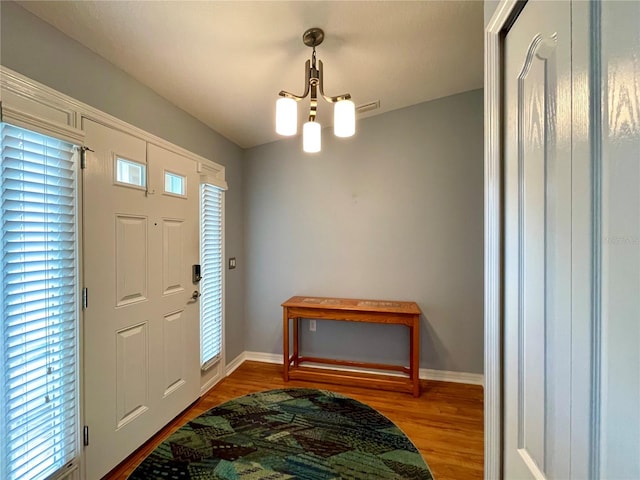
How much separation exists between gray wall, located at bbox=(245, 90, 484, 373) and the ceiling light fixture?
1.42m

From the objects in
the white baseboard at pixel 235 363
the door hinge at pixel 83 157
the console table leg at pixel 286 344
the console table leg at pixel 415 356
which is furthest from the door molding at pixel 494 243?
the white baseboard at pixel 235 363

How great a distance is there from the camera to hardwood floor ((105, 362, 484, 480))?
1.78 m

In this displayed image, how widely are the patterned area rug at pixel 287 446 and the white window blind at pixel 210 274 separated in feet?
1.84

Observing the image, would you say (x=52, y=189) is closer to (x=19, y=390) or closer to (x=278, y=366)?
(x=19, y=390)

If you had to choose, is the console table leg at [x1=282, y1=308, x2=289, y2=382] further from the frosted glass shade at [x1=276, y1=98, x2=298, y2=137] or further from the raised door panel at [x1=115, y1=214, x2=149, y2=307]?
the frosted glass shade at [x1=276, y1=98, x2=298, y2=137]

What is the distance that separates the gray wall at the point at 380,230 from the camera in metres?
2.76

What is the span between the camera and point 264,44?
1655mm

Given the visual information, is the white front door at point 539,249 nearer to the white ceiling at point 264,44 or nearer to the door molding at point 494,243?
the door molding at point 494,243

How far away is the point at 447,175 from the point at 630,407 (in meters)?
2.67

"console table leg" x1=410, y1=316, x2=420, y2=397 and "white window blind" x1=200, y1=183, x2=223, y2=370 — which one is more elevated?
"white window blind" x1=200, y1=183, x2=223, y2=370

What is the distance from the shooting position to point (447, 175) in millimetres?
2793

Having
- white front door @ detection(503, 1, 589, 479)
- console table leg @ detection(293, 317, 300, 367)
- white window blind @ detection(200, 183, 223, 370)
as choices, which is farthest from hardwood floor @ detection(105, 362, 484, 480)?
white front door @ detection(503, 1, 589, 479)

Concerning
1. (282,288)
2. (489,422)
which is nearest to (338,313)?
(282,288)

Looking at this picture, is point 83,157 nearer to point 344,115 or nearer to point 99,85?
point 99,85
